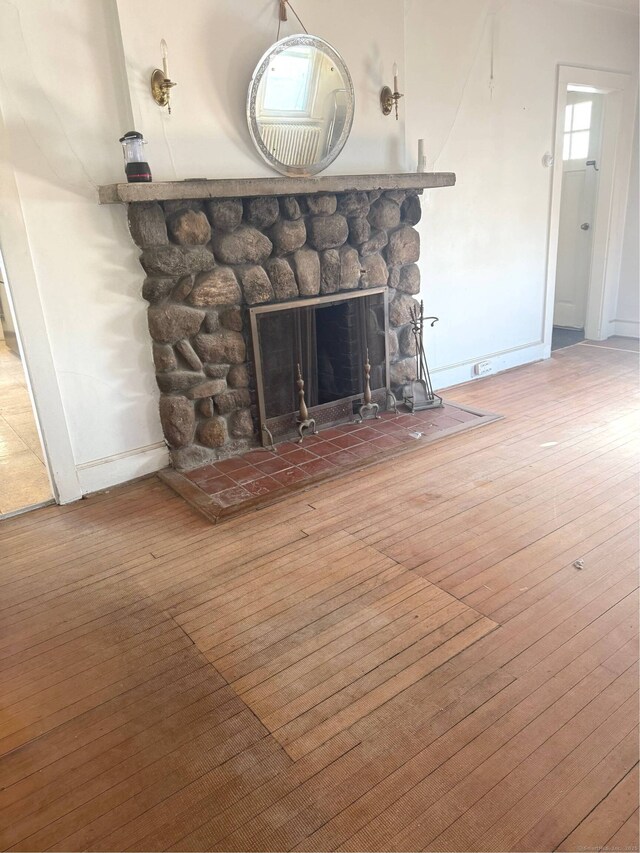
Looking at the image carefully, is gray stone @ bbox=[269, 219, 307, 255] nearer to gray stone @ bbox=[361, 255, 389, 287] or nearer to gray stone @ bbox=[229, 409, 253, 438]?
gray stone @ bbox=[361, 255, 389, 287]

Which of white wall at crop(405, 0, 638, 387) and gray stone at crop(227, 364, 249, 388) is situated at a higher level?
white wall at crop(405, 0, 638, 387)

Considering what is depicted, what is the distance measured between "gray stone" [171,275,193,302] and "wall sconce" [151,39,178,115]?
791 millimetres

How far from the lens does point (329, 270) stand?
3.39 metres

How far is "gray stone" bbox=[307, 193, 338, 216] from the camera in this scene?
3207 millimetres

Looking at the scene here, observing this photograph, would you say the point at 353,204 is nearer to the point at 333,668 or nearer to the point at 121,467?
the point at 121,467

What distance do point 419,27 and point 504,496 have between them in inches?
113

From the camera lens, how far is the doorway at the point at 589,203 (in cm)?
475

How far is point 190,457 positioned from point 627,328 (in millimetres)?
4317

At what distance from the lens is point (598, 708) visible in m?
1.61

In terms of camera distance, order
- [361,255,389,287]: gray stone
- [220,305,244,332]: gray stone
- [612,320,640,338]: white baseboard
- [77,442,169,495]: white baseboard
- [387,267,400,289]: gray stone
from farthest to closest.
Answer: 1. [612,320,640,338]: white baseboard
2. [387,267,400,289]: gray stone
3. [361,255,389,287]: gray stone
4. [220,305,244,332]: gray stone
5. [77,442,169,495]: white baseboard

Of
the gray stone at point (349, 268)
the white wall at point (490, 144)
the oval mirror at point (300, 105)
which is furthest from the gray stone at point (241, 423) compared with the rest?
the white wall at point (490, 144)

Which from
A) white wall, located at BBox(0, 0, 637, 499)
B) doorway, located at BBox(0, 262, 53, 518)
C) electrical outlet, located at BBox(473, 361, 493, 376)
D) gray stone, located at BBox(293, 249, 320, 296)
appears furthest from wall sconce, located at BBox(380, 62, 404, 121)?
doorway, located at BBox(0, 262, 53, 518)

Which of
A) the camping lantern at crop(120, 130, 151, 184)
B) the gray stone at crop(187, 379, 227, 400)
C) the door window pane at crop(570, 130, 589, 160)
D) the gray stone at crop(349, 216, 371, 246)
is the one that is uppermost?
the door window pane at crop(570, 130, 589, 160)

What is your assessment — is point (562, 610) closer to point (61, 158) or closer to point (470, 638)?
point (470, 638)
